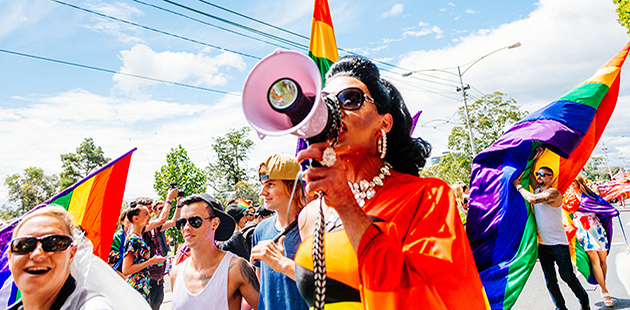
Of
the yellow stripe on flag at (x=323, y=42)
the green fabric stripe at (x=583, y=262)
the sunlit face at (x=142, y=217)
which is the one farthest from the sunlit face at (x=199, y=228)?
the green fabric stripe at (x=583, y=262)

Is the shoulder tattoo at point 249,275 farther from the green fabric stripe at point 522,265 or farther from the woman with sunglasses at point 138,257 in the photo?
the woman with sunglasses at point 138,257

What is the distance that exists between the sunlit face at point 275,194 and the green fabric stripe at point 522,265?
65.7 inches

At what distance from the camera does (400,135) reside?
5.04 feet

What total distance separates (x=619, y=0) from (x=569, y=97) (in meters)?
8.89

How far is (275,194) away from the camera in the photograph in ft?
9.80

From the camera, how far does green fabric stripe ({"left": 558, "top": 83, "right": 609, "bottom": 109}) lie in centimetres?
248

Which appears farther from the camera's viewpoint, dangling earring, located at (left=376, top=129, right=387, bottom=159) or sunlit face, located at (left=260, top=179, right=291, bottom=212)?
sunlit face, located at (left=260, top=179, right=291, bottom=212)

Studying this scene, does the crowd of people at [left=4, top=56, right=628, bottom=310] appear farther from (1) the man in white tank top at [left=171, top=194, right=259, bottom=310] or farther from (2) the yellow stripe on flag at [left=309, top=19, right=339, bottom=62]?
(2) the yellow stripe on flag at [left=309, top=19, right=339, bottom=62]

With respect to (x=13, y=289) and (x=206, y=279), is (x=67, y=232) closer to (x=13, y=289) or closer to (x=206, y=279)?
(x=13, y=289)

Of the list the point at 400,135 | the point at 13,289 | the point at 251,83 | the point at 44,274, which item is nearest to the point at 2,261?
the point at 13,289

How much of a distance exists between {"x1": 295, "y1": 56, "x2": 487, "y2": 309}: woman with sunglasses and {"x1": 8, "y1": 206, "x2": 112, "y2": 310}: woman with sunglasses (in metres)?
1.41

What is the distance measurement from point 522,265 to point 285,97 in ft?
6.68

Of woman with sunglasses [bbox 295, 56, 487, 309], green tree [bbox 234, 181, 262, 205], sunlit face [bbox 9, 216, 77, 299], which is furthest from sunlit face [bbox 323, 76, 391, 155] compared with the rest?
green tree [bbox 234, 181, 262, 205]

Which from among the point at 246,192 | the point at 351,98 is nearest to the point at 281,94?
the point at 351,98
